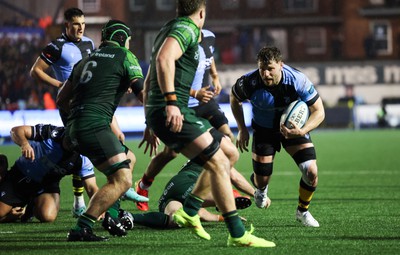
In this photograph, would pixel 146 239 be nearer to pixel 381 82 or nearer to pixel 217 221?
pixel 217 221

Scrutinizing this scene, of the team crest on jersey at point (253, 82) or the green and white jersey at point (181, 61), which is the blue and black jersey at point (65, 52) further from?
the green and white jersey at point (181, 61)

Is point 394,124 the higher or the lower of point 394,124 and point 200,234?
the lower

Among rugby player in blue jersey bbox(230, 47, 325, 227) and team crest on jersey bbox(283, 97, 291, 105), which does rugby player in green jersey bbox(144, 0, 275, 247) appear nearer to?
rugby player in blue jersey bbox(230, 47, 325, 227)

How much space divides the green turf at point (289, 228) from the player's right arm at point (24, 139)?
27.8 inches

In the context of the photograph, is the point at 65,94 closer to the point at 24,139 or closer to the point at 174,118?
the point at 24,139

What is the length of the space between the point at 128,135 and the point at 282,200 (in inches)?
666

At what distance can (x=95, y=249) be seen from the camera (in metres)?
7.77

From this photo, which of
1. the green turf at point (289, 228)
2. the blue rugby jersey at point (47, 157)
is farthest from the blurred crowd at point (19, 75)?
the blue rugby jersey at point (47, 157)

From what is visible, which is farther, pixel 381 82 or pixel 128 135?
pixel 381 82

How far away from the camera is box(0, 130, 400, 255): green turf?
305 inches

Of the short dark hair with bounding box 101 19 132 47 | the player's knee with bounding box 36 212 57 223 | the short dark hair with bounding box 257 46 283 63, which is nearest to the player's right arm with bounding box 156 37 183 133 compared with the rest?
the short dark hair with bounding box 101 19 132 47

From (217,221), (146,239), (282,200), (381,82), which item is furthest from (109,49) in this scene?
(381,82)

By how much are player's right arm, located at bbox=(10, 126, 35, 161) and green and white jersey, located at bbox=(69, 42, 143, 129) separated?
1.25 metres

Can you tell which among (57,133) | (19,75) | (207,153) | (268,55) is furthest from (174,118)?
(19,75)
